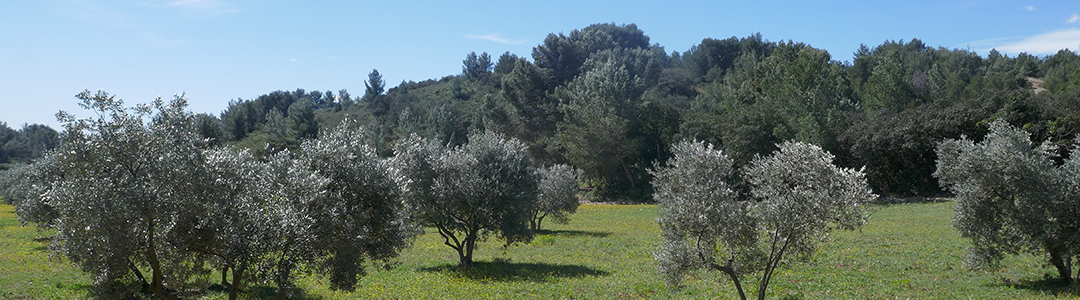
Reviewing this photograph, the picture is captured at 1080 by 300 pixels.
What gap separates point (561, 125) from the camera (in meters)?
78.7

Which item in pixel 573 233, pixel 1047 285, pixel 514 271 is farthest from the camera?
pixel 573 233

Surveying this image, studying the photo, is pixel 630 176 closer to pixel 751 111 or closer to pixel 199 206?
pixel 751 111

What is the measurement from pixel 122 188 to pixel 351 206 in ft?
16.0

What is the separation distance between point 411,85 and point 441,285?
180150mm

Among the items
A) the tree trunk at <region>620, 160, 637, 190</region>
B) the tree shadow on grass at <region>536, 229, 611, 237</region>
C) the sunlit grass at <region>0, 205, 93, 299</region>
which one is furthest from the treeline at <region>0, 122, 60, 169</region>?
the tree shadow on grass at <region>536, 229, 611, 237</region>

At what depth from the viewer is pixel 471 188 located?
1010 inches

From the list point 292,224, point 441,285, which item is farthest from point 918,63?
point 292,224

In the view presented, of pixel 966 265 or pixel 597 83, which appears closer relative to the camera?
pixel 966 265

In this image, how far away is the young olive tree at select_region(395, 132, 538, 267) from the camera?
25734 mm

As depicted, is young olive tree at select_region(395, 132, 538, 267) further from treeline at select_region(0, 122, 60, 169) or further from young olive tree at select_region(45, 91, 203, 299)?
treeline at select_region(0, 122, 60, 169)

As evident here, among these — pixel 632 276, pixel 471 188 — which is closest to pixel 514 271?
pixel 471 188

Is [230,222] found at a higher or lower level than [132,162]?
lower

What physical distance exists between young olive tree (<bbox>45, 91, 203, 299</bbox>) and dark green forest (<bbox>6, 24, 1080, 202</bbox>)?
15215 mm

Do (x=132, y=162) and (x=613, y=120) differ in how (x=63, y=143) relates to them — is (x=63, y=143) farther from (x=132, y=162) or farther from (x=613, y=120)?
(x=613, y=120)
